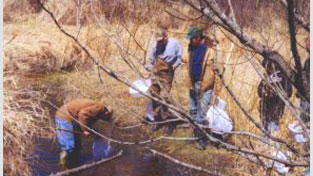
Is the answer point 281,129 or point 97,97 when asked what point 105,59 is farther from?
point 281,129

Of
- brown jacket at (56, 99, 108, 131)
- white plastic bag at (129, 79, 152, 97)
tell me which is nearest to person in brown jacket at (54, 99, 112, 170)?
brown jacket at (56, 99, 108, 131)

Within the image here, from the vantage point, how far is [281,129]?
4.13 m

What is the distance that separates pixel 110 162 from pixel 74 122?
28.4 inches

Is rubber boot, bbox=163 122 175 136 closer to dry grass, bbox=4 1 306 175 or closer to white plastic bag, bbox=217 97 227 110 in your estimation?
dry grass, bbox=4 1 306 175

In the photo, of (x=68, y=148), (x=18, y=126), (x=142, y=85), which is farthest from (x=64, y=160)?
(x=142, y=85)

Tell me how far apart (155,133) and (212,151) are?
62cm

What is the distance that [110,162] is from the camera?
15.7 feet

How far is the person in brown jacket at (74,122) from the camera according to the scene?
13.3 ft

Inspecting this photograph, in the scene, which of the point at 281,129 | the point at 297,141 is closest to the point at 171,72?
the point at 281,129

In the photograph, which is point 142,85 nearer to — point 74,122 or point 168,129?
point 74,122

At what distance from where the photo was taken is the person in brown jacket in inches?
160

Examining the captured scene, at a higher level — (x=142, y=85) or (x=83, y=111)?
(x=142, y=85)

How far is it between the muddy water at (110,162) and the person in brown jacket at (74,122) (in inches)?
3.3

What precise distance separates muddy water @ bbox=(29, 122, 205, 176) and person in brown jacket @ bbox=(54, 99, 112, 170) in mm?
83
